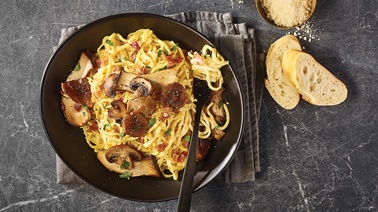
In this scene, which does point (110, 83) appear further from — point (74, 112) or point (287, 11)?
point (287, 11)

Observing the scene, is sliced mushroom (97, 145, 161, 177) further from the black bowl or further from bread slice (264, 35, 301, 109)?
bread slice (264, 35, 301, 109)

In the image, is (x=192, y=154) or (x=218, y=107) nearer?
(x=192, y=154)

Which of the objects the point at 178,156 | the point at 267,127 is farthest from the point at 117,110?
the point at 267,127

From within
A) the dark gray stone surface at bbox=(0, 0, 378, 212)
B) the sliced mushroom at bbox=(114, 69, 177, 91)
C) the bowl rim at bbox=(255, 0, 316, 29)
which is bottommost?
the dark gray stone surface at bbox=(0, 0, 378, 212)

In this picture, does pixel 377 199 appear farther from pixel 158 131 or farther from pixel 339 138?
pixel 158 131

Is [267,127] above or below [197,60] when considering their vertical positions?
below

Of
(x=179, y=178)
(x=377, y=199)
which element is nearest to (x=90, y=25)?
(x=179, y=178)

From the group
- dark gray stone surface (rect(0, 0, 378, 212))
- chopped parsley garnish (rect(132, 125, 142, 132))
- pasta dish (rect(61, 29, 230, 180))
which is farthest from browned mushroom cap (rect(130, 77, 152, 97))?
dark gray stone surface (rect(0, 0, 378, 212))

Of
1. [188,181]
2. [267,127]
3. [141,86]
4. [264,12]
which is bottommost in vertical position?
[267,127]
